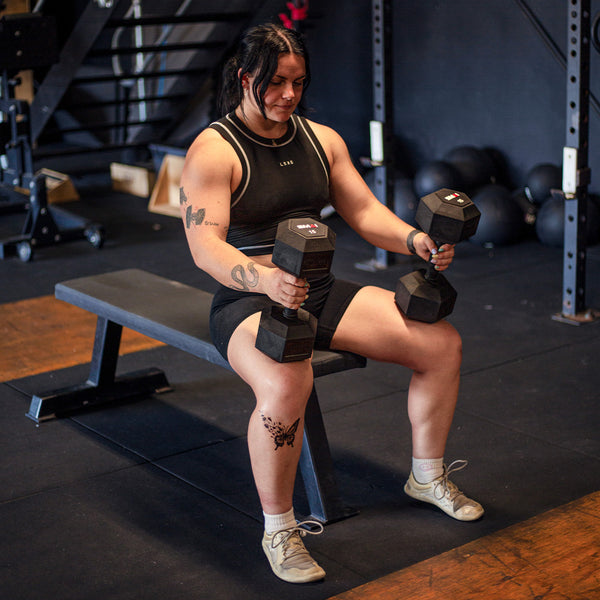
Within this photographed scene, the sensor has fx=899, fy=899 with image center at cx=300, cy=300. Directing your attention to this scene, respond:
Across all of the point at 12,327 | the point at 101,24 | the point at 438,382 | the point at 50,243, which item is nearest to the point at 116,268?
the point at 50,243

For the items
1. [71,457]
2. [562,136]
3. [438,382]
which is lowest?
[71,457]

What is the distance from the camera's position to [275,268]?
1941 mm

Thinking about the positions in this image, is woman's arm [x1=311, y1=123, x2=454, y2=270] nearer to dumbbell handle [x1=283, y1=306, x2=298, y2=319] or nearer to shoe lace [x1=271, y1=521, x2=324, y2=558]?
dumbbell handle [x1=283, y1=306, x2=298, y2=319]

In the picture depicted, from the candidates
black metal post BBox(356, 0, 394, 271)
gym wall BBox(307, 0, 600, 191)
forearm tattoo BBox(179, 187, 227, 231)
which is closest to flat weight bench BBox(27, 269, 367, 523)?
forearm tattoo BBox(179, 187, 227, 231)

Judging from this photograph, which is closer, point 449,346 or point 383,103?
point 449,346

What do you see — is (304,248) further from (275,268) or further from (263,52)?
(263,52)

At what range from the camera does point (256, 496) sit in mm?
2281

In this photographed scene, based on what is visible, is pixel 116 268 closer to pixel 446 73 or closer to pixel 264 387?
pixel 446 73

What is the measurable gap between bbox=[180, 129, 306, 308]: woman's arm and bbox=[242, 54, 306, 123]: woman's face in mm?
135

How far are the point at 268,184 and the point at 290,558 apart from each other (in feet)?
2.77

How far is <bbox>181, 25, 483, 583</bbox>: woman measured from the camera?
1.91m

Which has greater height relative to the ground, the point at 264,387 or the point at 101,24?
the point at 101,24

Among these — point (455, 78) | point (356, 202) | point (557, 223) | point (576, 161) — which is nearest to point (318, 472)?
point (356, 202)

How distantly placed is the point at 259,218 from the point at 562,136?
332 centimetres
